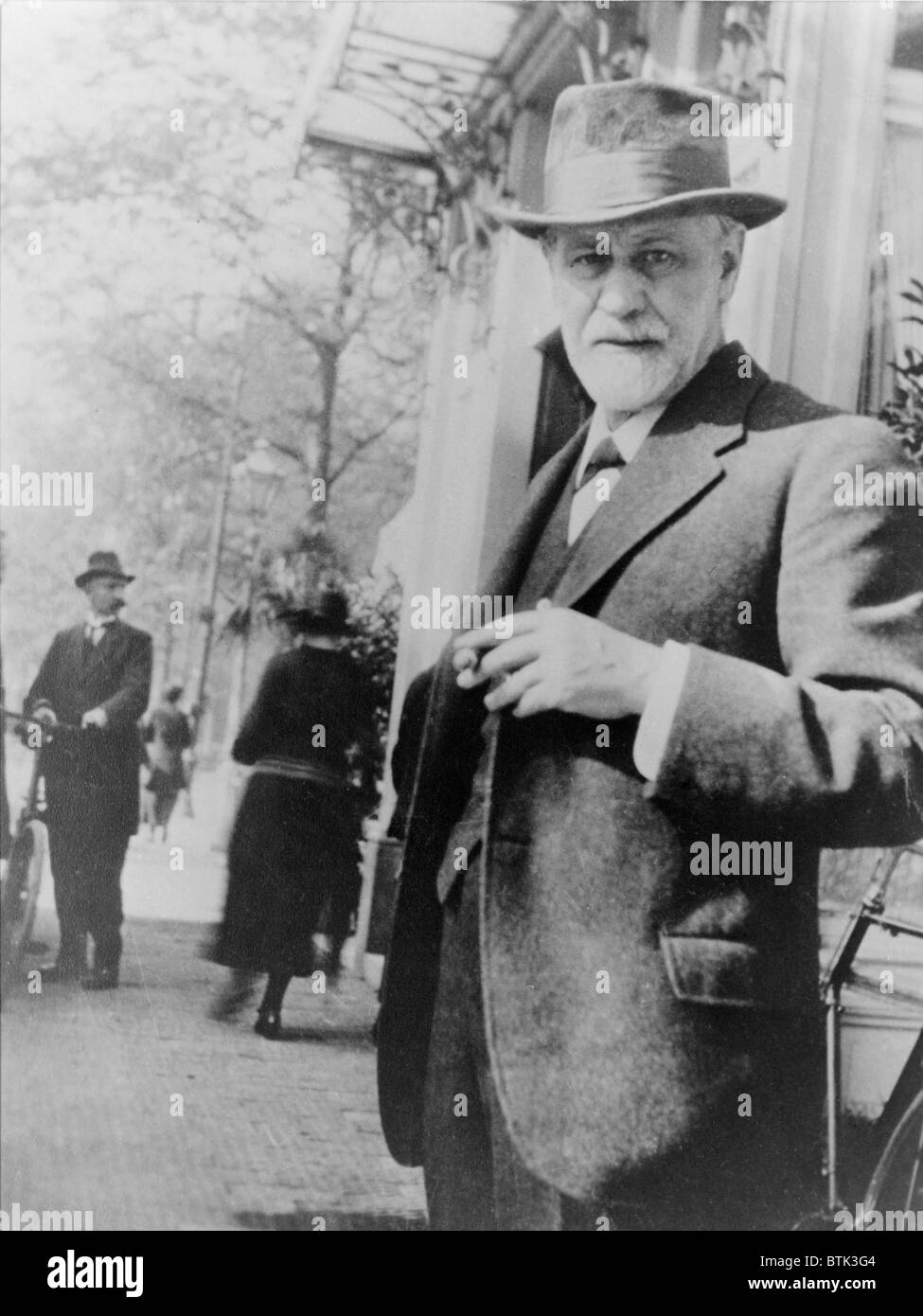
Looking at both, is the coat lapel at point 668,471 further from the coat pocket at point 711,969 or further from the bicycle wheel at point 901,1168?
the bicycle wheel at point 901,1168

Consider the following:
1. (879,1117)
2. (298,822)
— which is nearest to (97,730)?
(298,822)

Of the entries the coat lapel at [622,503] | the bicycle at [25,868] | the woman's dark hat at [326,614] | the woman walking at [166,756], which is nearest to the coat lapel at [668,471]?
the coat lapel at [622,503]

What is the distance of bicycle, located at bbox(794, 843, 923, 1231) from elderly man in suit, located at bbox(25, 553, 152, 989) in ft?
4.11

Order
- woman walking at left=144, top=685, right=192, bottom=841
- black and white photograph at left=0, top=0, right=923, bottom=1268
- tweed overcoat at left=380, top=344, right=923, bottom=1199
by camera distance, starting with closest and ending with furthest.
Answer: tweed overcoat at left=380, top=344, right=923, bottom=1199, black and white photograph at left=0, top=0, right=923, bottom=1268, woman walking at left=144, top=685, right=192, bottom=841

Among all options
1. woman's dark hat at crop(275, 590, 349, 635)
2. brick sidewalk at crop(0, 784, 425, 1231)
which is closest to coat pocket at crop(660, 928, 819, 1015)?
brick sidewalk at crop(0, 784, 425, 1231)

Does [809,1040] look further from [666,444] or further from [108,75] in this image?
[108,75]

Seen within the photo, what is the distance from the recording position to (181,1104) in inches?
79.9

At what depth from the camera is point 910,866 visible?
2.28m

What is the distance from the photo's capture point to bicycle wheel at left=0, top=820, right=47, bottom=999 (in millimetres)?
2018

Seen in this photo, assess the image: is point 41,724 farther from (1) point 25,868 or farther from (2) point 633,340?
(2) point 633,340

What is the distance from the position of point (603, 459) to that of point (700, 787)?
0.53 m

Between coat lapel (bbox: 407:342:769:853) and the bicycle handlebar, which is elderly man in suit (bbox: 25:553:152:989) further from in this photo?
coat lapel (bbox: 407:342:769:853)
